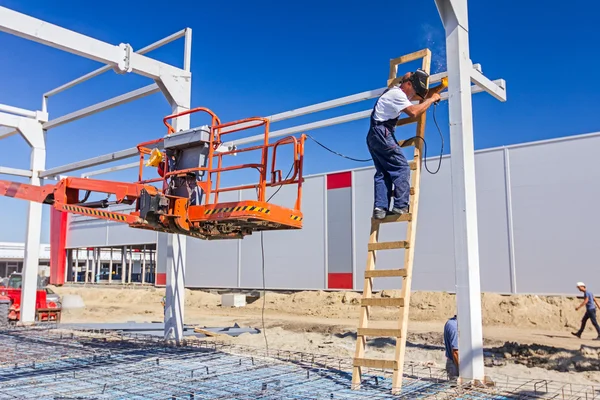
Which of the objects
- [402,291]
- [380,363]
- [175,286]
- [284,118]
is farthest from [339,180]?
[380,363]

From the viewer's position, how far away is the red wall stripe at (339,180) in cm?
2334

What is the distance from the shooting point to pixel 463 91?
620 cm

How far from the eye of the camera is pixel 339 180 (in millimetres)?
23672

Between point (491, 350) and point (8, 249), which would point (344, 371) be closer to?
point (491, 350)

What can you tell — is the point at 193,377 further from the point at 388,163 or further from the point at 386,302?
the point at 388,163

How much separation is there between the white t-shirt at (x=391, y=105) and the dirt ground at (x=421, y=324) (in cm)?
550

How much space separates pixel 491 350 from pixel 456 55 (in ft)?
27.7

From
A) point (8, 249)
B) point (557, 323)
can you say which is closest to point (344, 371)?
point (557, 323)

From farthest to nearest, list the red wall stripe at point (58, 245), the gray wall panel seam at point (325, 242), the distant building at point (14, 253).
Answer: the distant building at point (14, 253) < the red wall stripe at point (58, 245) < the gray wall panel seam at point (325, 242)

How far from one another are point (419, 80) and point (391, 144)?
83 cm

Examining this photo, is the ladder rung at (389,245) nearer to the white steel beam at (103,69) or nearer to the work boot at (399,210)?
the work boot at (399,210)

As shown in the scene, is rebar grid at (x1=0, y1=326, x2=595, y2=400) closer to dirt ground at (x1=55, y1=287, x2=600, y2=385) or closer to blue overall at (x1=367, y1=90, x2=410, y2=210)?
blue overall at (x1=367, y1=90, x2=410, y2=210)

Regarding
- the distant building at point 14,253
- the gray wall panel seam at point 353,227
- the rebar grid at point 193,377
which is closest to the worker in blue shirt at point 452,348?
the rebar grid at point 193,377

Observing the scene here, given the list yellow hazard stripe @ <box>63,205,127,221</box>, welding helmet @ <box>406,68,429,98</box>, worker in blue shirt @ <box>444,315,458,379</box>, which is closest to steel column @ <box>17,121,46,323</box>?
yellow hazard stripe @ <box>63,205,127,221</box>
